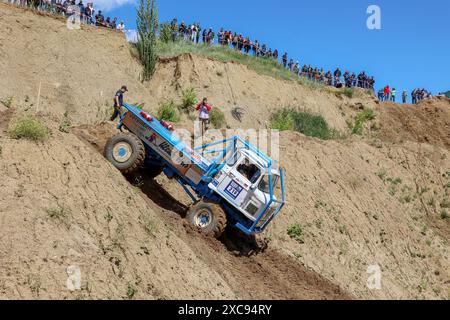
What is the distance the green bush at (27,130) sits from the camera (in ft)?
40.7

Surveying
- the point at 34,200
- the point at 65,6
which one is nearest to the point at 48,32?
the point at 65,6

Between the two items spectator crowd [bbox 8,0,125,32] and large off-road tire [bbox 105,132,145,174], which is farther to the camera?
spectator crowd [bbox 8,0,125,32]

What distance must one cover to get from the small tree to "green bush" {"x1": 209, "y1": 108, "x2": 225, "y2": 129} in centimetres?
396

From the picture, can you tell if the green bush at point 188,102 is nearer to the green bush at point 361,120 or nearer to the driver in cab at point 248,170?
the green bush at point 361,120

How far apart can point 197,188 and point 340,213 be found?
6117 mm

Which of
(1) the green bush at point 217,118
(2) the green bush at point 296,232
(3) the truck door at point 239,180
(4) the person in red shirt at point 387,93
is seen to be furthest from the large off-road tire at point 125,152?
(4) the person in red shirt at point 387,93

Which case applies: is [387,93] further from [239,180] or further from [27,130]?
[27,130]

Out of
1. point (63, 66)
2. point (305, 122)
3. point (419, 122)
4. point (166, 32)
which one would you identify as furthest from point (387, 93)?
point (63, 66)

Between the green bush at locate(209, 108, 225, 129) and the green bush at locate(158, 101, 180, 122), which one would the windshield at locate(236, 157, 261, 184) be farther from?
→ the green bush at locate(209, 108, 225, 129)

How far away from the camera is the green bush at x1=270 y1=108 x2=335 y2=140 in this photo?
29712mm

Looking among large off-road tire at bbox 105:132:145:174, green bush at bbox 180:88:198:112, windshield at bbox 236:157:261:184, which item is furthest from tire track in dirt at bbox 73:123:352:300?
green bush at bbox 180:88:198:112

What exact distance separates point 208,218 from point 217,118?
458 inches

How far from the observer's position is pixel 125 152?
15359mm
